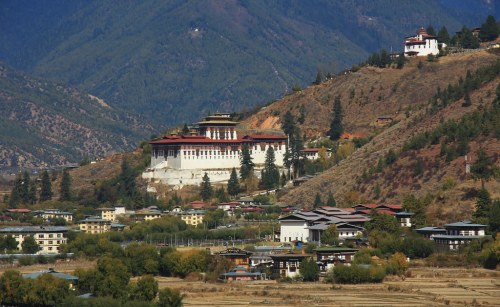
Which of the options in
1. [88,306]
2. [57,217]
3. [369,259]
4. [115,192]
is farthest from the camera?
[115,192]

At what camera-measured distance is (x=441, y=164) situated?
151 meters

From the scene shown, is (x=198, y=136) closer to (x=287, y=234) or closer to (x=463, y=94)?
(x=463, y=94)

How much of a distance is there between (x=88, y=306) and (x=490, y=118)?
68708mm

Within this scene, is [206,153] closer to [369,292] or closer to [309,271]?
[309,271]

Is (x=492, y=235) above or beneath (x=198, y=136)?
beneath

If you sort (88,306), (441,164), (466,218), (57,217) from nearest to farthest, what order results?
Answer: 1. (88,306)
2. (466,218)
3. (441,164)
4. (57,217)

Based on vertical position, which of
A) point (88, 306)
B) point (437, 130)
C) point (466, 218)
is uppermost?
point (437, 130)

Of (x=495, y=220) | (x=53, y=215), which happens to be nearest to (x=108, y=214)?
(x=53, y=215)

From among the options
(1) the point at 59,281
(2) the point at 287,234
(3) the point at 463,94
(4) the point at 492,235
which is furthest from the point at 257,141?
(1) the point at 59,281

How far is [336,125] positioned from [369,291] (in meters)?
85.6

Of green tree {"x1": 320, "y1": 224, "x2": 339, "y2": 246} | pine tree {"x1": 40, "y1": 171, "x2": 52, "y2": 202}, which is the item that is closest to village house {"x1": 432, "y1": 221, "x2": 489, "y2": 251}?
green tree {"x1": 320, "y1": 224, "x2": 339, "y2": 246}

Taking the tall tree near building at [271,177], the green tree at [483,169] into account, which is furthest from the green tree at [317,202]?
the green tree at [483,169]

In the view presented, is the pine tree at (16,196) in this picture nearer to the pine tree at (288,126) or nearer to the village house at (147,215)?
the village house at (147,215)

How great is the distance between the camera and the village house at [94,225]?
15200cm
